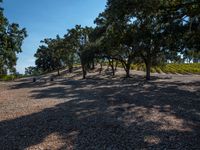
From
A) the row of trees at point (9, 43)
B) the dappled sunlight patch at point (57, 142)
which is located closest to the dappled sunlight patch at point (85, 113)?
the dappled sunlight patch at point (57, 142)

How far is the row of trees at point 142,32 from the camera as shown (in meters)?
19.8

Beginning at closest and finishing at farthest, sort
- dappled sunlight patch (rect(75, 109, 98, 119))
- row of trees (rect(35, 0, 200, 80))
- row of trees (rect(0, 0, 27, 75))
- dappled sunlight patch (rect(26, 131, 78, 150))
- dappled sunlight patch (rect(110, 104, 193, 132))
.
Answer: dappled sunlight patch (rect(26, 131, 78, 150))
dappled sunlight patch (rect(110, 104, 193, 132))
dappled sunlight patch (rect(75, 109, 98, 119))
row of trees (rect(35, 0, 200, 80))
row of trees (rect(0, 0, 27, 75))

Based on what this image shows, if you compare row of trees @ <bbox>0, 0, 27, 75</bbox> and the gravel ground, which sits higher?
row of trees @ <bbox>0, 0, 27, 75</bbox>

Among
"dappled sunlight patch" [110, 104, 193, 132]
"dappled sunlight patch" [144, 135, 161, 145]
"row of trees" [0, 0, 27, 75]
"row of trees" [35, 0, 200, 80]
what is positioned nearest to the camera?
"dappled sunlight patch" [144, 135, 161, 145]

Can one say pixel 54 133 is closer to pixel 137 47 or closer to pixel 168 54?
pixel 137 47

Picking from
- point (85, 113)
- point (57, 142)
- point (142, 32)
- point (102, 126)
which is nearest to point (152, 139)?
point (102, 126)

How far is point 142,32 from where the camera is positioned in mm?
31562

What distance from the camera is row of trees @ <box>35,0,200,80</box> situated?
19766mm

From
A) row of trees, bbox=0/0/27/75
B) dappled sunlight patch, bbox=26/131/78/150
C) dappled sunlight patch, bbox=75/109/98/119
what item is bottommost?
dappled sunlight patch, bbox=26/131/78/150

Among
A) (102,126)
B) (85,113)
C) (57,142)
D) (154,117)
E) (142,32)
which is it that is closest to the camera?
(57,142)

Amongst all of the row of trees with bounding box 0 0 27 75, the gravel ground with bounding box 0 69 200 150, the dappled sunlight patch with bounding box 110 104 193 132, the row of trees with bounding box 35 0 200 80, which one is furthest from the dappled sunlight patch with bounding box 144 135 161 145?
the row of trees with bounding box 0 0 27 75

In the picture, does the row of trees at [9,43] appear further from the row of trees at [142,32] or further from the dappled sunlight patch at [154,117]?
the dappled sunlight patch at [154,117]

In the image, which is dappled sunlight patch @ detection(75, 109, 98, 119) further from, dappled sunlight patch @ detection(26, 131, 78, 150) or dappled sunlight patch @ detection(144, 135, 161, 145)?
dappled sunlight patch @ detection(144, 135, 161, 145)

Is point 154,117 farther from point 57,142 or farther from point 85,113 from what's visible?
point 57,142
